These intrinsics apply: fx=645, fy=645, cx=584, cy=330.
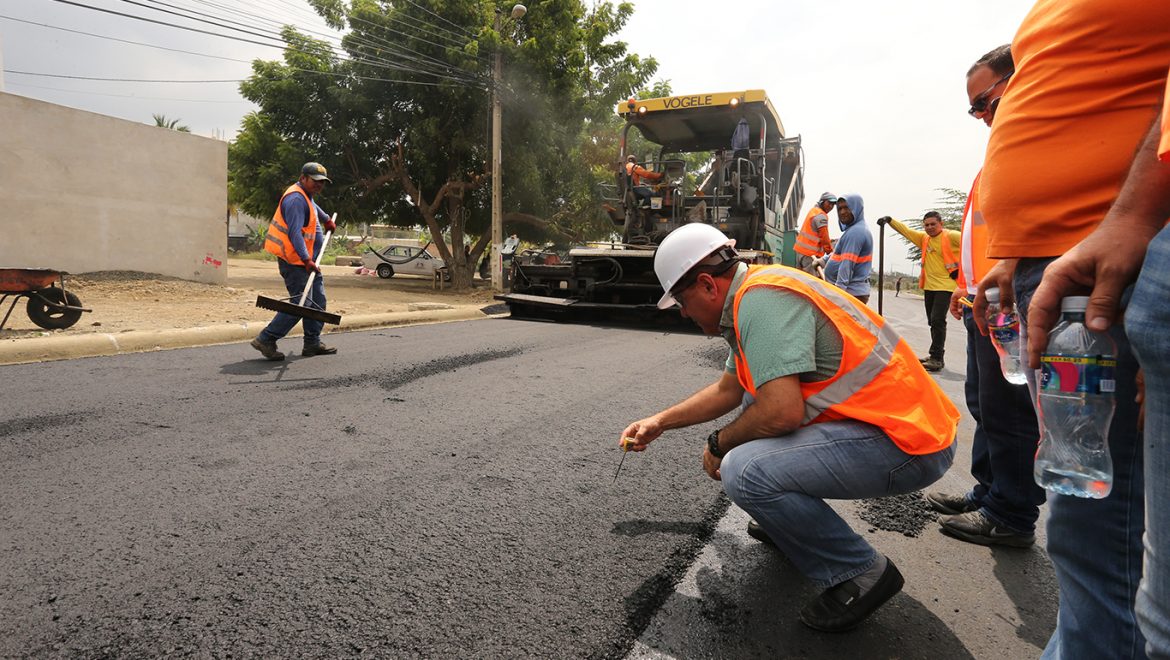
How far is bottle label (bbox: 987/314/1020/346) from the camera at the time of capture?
203 centimetres

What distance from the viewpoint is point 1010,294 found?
4.71 ft

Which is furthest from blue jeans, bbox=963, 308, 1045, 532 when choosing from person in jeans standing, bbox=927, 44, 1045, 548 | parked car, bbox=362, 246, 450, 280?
parked car, bbox=362, 246, 450, 280

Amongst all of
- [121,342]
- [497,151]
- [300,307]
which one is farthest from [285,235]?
[497,151]

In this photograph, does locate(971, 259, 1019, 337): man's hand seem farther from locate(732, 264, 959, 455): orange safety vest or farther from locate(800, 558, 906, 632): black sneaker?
locate(800, 558, 906, 632): black sneaker

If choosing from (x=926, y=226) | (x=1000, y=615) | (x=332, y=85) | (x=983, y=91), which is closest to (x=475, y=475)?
(x=1000, y=615)

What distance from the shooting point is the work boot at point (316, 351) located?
586 centimetres

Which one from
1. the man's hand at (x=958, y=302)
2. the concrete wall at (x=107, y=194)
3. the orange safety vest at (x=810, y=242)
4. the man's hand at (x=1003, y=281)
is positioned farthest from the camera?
the concrete wall at (x=107, y=194)

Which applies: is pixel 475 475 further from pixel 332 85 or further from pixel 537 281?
pixel 332 85

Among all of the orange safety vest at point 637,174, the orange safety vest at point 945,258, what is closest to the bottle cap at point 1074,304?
the orange safety vest at point 945,258

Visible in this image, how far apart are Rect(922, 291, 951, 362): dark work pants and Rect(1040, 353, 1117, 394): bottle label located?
592cm

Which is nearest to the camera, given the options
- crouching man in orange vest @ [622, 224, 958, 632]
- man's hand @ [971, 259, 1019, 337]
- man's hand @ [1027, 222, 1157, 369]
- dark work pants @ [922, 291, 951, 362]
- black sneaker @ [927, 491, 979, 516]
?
man's hand @ [1027, 222, 1157, 369]

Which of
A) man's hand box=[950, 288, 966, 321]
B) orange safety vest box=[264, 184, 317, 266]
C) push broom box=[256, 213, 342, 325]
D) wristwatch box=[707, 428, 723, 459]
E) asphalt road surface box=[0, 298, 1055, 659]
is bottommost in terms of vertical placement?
asphalt road surface box=[0, 298, 1055, 659]

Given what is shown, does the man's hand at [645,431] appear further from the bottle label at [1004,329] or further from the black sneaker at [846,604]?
the bottle label at [1004,329]

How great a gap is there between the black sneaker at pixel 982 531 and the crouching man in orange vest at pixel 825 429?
2.19 ft
